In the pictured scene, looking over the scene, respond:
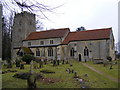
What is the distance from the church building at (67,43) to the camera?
116ft

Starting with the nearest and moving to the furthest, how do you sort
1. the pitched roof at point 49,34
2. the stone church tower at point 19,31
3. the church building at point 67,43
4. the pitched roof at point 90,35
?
the church building at point 67,43, the pitched roof at point 90,35, the pitched roof at point 49,34, the stone church tower at point 19,31

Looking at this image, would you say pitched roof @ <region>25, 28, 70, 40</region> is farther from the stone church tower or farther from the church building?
the stone church tower

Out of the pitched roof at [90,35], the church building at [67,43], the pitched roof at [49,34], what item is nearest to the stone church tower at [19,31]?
the church building at [67,43]

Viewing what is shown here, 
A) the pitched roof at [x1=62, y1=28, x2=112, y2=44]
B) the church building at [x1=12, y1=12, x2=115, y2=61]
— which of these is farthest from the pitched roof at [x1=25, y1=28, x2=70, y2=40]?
the pitched roof at [x1=62, y1=28, x2=112, y2=44]

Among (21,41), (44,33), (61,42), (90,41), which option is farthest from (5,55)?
(90,41)

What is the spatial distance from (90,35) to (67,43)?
239 inches

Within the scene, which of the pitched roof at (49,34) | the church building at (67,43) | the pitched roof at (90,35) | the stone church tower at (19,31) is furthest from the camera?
the stone church tower at (19,31)

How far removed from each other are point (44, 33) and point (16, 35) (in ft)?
32.0

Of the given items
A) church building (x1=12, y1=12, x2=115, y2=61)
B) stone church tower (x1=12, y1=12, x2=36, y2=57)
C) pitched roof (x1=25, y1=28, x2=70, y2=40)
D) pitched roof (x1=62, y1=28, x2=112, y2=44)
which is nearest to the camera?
church building (x1=12, y1=12, x2=115, y2=61)

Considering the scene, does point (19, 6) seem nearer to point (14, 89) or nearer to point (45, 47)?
point (14, 89)

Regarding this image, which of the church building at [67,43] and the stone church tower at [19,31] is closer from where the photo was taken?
the church building at [67,43]

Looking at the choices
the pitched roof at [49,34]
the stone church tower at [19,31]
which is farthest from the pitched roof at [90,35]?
the stone church tower at [19,31]

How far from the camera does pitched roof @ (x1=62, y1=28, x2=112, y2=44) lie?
35656 millimetres

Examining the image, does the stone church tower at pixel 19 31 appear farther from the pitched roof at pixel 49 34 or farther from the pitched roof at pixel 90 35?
the pitched roof at pixel 90 35
